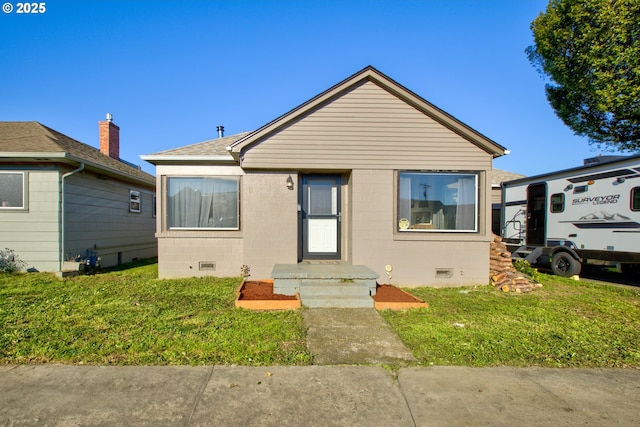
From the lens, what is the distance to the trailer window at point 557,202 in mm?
10055

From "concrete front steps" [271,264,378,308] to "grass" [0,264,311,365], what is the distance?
800mm

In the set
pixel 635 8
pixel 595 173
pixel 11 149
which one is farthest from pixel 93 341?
pixel 635 8

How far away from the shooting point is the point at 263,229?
313 inches

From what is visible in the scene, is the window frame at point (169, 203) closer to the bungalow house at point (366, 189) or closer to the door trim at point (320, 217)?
the bungalow house at point (366, 189)

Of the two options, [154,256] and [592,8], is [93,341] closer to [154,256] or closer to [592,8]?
[154,256]

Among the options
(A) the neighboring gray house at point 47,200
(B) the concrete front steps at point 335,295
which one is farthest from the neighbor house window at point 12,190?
(B) the concrete front steps at point 335,295

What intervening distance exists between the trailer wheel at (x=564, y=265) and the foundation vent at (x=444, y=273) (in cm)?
429

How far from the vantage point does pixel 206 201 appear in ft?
27.8

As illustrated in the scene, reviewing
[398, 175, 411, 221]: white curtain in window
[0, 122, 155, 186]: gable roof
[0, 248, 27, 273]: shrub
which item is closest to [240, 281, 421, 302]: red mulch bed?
[398, 175, 411, 221]: white curtain in window

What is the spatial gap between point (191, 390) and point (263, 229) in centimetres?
499

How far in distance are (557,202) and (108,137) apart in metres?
16.0

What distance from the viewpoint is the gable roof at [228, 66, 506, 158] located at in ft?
25.4

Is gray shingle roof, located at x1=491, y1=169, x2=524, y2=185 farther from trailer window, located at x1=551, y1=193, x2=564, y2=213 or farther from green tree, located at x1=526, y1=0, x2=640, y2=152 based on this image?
trailer window, located at x1=551, y1=193, x2=564, y2=213

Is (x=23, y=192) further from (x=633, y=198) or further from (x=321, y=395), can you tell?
(x=633, y=198)
